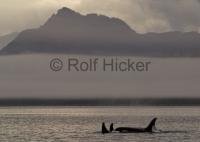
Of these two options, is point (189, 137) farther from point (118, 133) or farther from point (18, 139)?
point (18, 139)

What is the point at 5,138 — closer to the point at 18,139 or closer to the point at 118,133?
the point at 18,139

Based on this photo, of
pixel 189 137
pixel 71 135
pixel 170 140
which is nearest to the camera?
pixel 170 140

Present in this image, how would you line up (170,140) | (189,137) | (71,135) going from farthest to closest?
(71,135)
(189,137)
(170,140)

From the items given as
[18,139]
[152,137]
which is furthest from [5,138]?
[152,137]

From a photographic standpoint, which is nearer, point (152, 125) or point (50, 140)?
point (50, 140)

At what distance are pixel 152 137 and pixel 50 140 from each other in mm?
15735

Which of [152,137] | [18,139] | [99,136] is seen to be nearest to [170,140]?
[152,137]

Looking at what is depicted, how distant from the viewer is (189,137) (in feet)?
396

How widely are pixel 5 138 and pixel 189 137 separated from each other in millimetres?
28092

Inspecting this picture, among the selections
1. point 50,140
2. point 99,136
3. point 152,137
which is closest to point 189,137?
point 152,137

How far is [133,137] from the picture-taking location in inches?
4700

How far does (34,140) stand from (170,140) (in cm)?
1986

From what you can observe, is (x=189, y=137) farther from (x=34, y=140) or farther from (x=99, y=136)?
(x=34, y=140)

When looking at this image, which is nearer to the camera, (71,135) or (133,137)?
(133,137)
